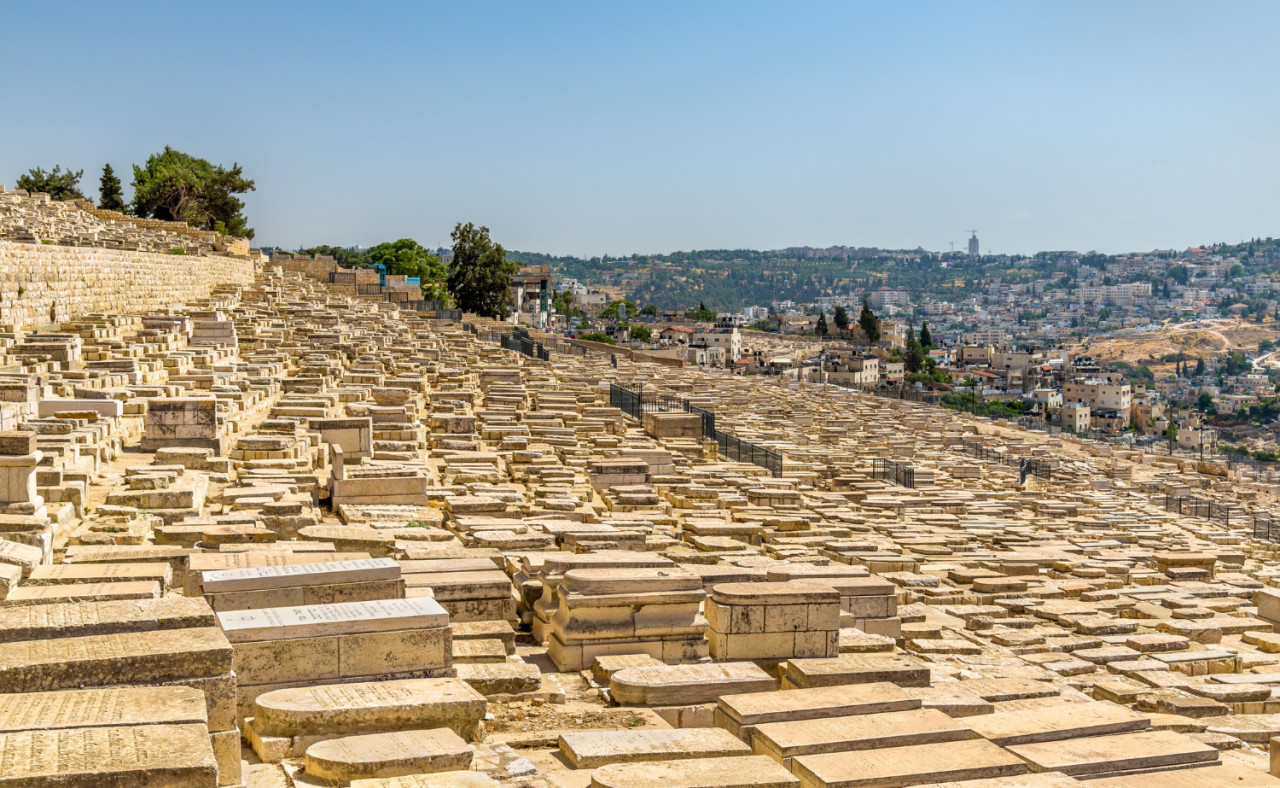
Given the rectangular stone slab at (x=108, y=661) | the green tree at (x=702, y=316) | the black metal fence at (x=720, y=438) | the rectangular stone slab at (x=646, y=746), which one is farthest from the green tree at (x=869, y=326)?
the rectangular stone slab at (x=108, y=661)

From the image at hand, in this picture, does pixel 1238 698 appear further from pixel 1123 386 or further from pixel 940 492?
pixel 1123 386

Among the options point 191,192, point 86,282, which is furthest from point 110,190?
point 86,282

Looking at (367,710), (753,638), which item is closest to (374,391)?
(753,638)

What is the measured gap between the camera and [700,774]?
13.3 ft

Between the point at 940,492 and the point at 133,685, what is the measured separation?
58.0ft

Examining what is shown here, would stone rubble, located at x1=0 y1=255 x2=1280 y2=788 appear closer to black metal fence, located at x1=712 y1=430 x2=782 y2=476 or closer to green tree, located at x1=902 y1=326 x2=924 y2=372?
black metal fence, located at x1=712 y1=430 x2=782 y2=476

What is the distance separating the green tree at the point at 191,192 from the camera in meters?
56.1

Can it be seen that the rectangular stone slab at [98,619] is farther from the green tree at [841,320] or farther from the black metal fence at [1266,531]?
the green tree at [841,320]

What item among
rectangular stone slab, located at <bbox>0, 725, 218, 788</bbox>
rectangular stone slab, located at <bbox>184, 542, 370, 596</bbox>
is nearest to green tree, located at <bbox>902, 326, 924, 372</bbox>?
rectangular stone slab, located at <bbox>184, 542, 370, 596</bbox>

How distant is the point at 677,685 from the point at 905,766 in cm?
139

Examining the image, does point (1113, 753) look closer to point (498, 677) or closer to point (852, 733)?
point (852, 733)

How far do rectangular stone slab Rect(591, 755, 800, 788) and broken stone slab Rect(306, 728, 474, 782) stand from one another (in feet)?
1.72

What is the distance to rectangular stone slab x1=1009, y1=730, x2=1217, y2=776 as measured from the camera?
479cm

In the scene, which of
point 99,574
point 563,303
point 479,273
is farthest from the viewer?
point 563,303
